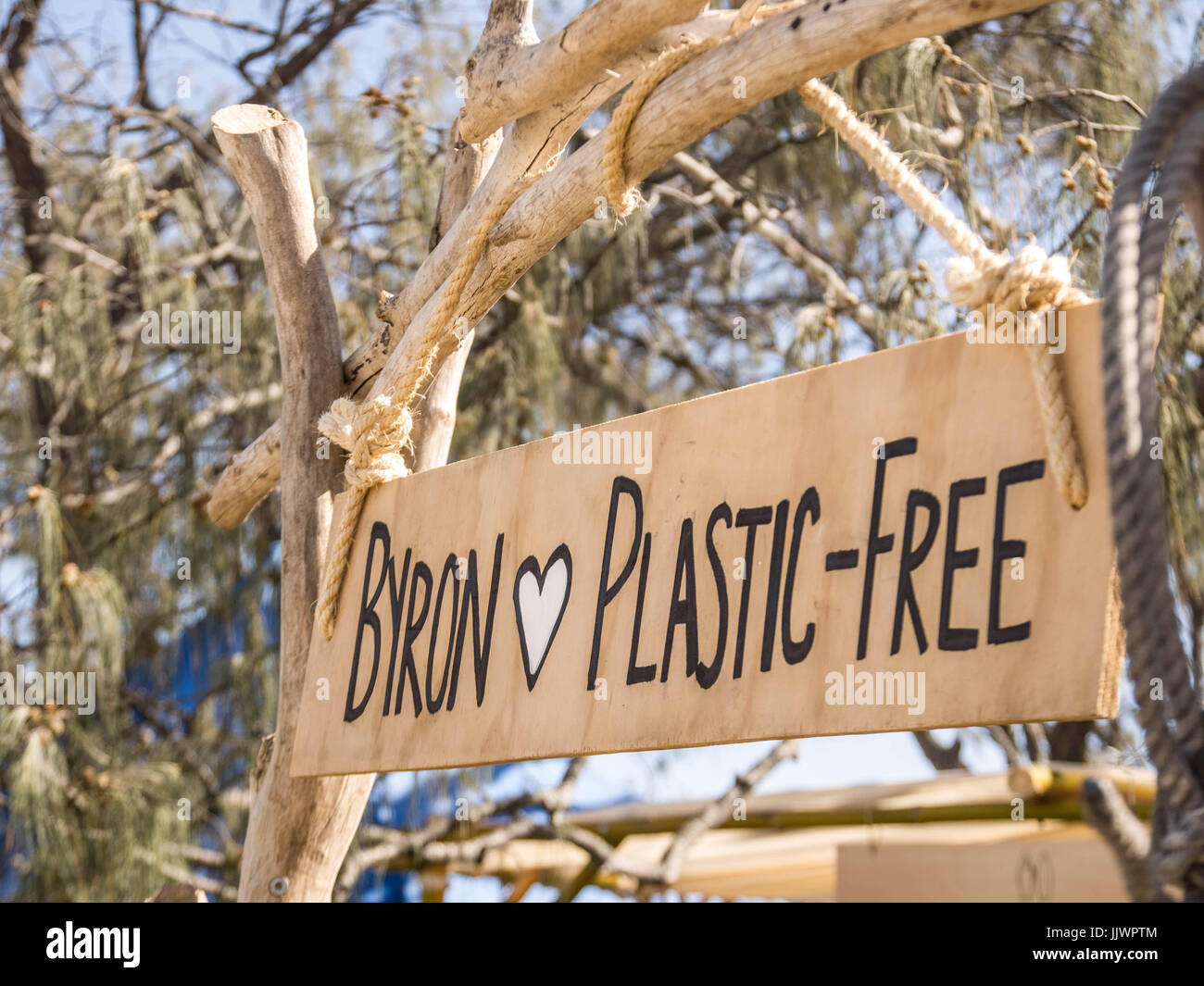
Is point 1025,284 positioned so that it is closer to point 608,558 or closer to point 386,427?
point 608,558

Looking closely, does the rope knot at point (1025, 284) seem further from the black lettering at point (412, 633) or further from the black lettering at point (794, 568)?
the black lettering at point (412, 633)

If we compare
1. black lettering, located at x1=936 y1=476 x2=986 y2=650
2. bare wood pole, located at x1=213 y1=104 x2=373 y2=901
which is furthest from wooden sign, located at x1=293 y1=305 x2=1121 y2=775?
bare wood pole, located at x1=213 y1=104 x2=373 y2=901

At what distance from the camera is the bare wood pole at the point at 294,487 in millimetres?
1146

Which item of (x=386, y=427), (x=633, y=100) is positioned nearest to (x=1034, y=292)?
(x=633, y=100)

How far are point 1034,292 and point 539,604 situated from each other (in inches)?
15.8

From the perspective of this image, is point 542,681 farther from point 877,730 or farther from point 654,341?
point 654,341

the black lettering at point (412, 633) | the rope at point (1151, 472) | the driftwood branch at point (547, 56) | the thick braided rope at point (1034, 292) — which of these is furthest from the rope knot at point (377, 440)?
the rope at point (1151, 472)

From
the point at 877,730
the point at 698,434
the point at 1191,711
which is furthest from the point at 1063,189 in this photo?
the point at 1191,711

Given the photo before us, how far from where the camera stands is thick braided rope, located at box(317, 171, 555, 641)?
3.32ft

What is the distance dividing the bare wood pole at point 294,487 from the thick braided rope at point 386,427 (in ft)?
0.54

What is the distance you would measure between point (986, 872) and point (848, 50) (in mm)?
1807

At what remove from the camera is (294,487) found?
1.20 metres

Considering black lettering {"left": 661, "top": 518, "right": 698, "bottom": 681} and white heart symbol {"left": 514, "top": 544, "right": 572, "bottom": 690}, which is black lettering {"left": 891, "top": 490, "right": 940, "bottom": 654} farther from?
white heart symbol {"left": 514, "top": 544, "right": 572, "bottom": 690}
